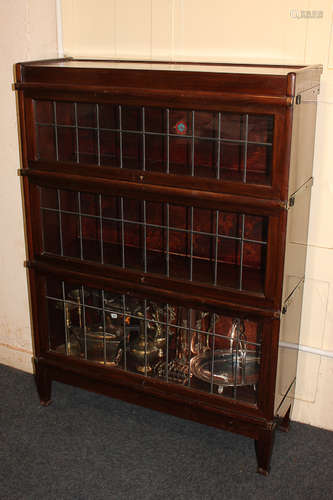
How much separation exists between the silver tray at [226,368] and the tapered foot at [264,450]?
0.18m

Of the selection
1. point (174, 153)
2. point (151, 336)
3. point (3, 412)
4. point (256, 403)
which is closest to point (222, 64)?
point (174, 153)

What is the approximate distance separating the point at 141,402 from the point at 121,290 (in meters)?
0.45

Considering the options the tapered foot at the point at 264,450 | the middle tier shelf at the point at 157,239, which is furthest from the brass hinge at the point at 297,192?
the tapered foot at the point at 264,450

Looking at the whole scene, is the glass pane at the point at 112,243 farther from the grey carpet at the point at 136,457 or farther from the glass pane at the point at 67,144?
the grey carpet at the point at 136,457

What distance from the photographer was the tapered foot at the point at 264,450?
6.64 feet

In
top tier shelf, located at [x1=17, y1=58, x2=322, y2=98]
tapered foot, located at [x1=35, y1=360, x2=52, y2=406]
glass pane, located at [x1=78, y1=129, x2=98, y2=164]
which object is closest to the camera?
top tier shelf, located at [x1=17, y1=58, x2=322, y2=98]

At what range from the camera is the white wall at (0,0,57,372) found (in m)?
2.38

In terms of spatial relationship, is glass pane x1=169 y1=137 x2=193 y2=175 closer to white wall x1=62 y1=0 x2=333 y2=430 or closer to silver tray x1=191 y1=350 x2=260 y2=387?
white wall x1=62 y1=0 x2=333 y2=430

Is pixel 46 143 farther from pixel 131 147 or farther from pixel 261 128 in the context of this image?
pixel 261 128

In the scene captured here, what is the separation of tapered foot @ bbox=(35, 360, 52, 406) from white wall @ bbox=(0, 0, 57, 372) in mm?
337

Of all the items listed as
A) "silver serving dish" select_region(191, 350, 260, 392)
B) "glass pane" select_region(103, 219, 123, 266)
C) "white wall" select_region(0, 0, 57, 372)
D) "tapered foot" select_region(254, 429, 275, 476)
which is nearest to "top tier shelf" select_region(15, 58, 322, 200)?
"white wall" select_region(0, 0, 57, 372)

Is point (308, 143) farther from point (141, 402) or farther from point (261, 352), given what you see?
point (141, 402)

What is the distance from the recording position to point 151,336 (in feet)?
7.50

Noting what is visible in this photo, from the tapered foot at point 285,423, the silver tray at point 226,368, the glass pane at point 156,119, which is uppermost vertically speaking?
the glass pane at point 156,119
